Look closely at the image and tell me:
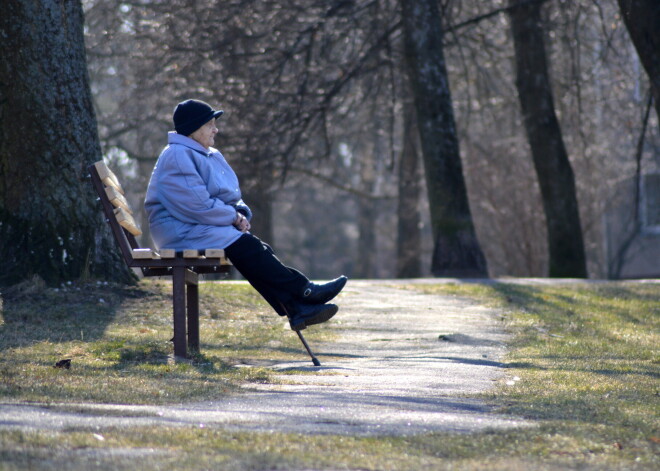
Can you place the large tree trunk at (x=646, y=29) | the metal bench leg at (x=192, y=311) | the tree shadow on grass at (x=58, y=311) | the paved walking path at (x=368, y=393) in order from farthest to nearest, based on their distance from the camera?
1. the large tree trunk at (x=646, y=29)
2. the tree shadow on grass at (x=58, y=311)
3. the metal bench leg at (x=192, y=311)
4. the paved walking path at (x=368, y=393)

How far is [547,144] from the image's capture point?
17.0m

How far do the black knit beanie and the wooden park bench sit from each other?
0.65 m

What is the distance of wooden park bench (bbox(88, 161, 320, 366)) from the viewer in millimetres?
6523

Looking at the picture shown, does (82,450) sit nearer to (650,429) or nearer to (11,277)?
(650,429)

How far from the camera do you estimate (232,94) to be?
17109 millimetres

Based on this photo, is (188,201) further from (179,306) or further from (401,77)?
(401,77)

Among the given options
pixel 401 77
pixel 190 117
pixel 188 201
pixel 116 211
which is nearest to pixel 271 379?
pixel 188 201

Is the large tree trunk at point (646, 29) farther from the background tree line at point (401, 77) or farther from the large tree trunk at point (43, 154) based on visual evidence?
the large tree trunk at point (43, 154)

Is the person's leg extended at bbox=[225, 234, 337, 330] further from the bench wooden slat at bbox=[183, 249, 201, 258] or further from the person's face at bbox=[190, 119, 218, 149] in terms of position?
the person's face at bbox=[190, 119, 218, 149]

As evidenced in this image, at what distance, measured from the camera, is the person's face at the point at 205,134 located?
6.82 metres

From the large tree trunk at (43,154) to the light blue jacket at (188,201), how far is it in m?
2.26

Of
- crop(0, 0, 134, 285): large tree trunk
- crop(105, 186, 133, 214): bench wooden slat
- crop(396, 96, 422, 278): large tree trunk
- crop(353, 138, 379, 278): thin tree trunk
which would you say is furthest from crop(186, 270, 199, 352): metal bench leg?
crop(353, 138, 379, 278): thin tree trunk

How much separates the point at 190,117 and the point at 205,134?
0.50 ft

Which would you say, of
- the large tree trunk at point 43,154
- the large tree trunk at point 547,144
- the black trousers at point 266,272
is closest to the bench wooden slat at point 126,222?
the black trousers at point 266,272
